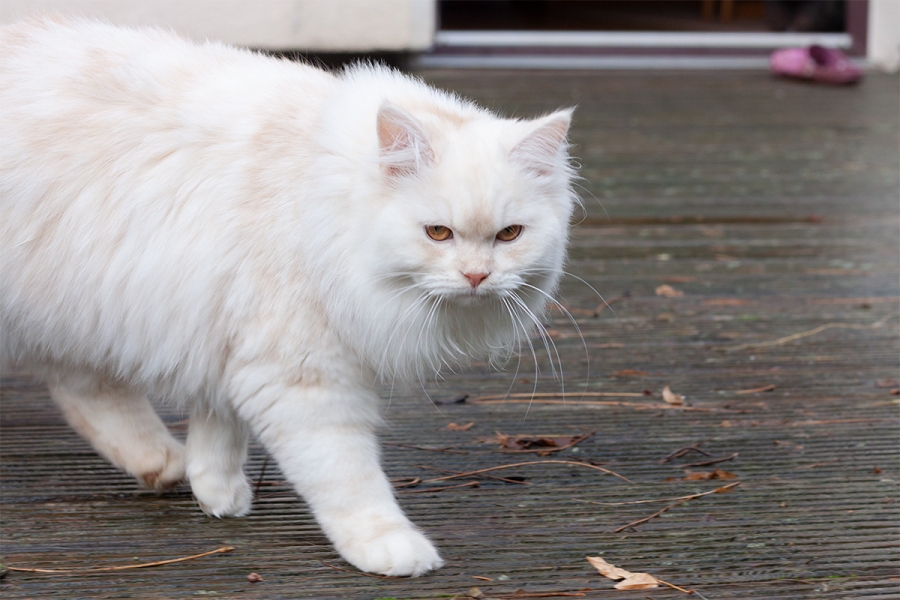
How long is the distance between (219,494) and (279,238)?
619 mm

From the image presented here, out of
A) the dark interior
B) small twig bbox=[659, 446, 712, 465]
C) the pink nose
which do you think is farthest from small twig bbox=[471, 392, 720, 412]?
the dark interior

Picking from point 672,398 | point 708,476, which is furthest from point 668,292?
point 708,476

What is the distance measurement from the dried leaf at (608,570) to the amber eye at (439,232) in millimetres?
724

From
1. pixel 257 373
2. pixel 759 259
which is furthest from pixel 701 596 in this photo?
pixel 759 259

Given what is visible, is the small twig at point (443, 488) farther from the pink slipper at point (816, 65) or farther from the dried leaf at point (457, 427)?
the pink slipper at point (816, 65)

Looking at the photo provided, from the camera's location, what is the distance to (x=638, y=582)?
6.03 ft

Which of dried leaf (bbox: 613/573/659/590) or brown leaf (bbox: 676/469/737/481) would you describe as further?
brown leaf (bbox: 676/469/737/481)

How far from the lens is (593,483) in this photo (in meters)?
2.29

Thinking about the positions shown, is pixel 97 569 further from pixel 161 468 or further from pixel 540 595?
pixel 540 595

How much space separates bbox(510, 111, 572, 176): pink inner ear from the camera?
6.24 feet

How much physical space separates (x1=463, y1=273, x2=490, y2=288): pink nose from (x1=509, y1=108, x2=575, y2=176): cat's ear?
26 centimetres

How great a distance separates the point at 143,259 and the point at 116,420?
0.50 metres

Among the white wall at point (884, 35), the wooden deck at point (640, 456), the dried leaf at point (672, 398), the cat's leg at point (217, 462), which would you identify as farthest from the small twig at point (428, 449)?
the white wall at point (884, 35)

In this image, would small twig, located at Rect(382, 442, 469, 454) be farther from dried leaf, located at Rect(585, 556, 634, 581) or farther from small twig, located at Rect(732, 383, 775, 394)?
small twig, located at Rect(732, 383, 775, 394)
